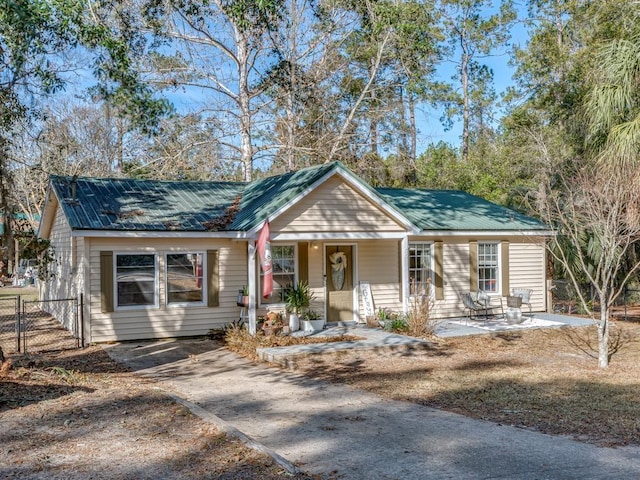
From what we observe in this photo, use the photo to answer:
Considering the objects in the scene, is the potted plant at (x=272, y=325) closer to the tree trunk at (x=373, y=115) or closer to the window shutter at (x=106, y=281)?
the window shutter at (x=106, y=281)

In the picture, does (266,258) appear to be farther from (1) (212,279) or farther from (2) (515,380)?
(2) (515,380)

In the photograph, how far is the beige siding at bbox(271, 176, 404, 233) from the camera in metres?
14.1

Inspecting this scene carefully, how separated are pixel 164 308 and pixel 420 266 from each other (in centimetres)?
702

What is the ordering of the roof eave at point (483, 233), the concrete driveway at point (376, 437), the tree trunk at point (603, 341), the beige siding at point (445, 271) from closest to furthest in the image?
1. the concrete driveway at point (376, 437)
2. the tree trunk at point (603, 341)
3. the beige siding at point (445, 271)
4. the roof eave at point (483, 233)

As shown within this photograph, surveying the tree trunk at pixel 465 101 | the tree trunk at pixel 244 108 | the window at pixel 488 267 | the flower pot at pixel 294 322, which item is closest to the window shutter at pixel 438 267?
the window at pixel 488 267

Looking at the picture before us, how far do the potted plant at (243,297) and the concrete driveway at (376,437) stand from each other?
3720 millimetres

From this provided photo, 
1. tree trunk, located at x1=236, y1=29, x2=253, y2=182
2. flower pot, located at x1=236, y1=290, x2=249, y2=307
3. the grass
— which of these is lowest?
the grass

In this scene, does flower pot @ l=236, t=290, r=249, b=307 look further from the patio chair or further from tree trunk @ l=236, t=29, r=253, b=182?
tree trunk @ l=236, t=29, r=253, b=182

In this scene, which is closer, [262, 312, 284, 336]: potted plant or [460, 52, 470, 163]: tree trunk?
[262, 312, 284, 336]: potted plant

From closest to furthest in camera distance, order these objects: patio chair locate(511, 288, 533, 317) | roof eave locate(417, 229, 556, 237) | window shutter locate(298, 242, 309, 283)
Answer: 1. window shutter locate(298, 242, 309, 283)
2. roof eave locate(417, 229, 556, 237)
3. patio chair locate(511, 288, 533, 317)

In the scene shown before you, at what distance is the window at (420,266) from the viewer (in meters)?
16.7

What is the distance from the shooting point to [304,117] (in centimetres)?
2622

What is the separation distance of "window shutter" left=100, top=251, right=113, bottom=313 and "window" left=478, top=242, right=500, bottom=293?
10.1 m

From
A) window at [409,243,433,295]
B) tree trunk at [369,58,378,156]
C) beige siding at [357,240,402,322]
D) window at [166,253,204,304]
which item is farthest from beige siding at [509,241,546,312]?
window at [166,253,204,304]
